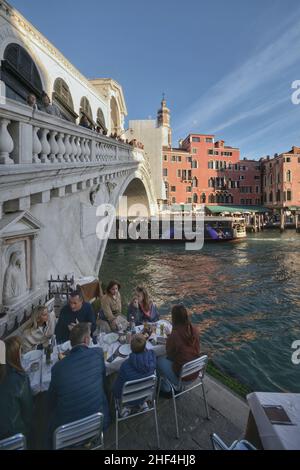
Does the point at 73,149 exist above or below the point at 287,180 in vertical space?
below

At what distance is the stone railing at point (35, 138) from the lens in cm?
316

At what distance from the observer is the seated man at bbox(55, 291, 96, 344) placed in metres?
4.24

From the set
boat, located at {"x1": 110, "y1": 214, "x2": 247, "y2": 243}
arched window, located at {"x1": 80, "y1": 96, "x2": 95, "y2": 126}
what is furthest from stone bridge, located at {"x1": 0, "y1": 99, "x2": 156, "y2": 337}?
boat, located at {"x1": 110, "y1": 214, "x2": 247, "y2": 243}

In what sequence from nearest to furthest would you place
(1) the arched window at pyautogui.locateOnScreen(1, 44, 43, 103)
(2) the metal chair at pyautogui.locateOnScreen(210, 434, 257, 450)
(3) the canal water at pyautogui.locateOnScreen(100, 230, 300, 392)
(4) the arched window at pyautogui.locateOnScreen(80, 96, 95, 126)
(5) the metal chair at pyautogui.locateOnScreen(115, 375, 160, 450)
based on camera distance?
(2) the metal chair at pyautogui.locateOnScreen(210, 434, 257, 450), (5) the metal chair at pyautogui.locateOnScreen(115, 375, 160, 450), (3) the canal water at pyautogui.locateOnScreen(100, 230, 300, 392), (1) the arched window at pyautogui.locateOnScreen(1, 44, 43, 103), (4) the arched window at pyautogui.locateOnScreen(80, 96, 95, 126)

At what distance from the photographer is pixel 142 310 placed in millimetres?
4996

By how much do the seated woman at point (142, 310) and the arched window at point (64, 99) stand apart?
28.5 ft

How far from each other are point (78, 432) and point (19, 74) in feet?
31.8

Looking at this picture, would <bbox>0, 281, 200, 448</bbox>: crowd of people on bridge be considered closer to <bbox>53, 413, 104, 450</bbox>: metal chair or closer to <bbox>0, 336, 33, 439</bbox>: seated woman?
<bbox>0, 336, 33, 439</bbox>: seated woman

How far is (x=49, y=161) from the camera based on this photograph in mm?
4301

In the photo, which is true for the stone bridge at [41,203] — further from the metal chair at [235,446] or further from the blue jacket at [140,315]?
the metal chair at [235,446]

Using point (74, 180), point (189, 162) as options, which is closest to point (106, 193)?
point (74, 180)

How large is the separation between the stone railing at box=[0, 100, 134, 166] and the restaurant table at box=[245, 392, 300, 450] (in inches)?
146

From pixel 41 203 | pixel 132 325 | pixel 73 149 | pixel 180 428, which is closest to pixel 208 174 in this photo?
pixel 73 149

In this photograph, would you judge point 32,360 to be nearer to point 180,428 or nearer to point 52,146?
point 180,428
